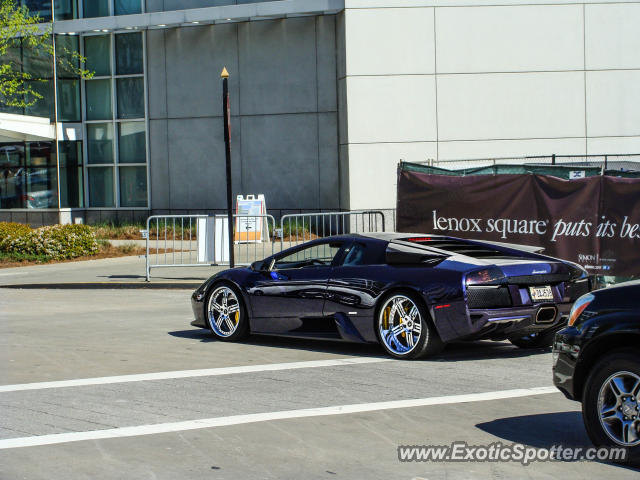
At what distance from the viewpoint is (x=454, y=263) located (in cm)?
991

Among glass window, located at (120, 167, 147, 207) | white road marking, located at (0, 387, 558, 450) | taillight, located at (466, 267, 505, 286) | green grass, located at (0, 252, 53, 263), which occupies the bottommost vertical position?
white road marking, located at (0, 387, 558, 450)

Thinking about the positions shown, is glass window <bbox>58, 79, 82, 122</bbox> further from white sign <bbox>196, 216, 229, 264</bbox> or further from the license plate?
the license plate

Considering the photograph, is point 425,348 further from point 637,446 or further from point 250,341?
point 637,446

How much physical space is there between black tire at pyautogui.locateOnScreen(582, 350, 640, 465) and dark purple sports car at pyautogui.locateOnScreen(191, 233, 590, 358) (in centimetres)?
325

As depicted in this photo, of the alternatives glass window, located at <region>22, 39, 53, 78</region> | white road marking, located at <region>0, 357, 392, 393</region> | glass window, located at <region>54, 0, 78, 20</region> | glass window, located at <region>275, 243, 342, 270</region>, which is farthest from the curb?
glass window, located at <region>54, 0, 78, 20</region>

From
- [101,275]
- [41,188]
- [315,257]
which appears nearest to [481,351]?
[315,257]

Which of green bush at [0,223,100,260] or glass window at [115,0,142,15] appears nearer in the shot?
green bush at [0,223,100,260]

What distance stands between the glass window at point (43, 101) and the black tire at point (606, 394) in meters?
28.9

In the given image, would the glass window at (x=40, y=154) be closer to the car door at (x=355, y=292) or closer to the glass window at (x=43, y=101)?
the glass window at (x=43, y=101)

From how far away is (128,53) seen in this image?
32.0 metres

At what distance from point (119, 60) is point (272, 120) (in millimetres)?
5996

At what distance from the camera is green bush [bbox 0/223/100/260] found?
79.9 ft

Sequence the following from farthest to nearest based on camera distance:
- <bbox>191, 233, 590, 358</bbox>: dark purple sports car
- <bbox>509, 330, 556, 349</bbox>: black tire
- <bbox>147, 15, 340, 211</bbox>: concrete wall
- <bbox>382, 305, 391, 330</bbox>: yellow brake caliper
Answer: <bbox>147, 15, 340, 211</bbox>: concrete wall < <bbox>509, 330, 556, 349</bbox>: black tire < <bbox>382, 305, 391, 330</bbox>: yellow brake caliper < <bbox>191, 233, 590, 358</bbox>: dark purple sports car

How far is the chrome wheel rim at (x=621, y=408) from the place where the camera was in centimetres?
598
